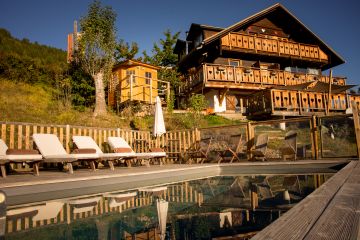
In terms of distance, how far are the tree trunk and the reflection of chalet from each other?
654cm

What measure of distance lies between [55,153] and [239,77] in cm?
1448

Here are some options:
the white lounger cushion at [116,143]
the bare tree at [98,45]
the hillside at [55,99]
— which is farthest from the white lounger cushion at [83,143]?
the bare tree at [98,45]

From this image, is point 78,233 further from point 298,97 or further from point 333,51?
point 333,51

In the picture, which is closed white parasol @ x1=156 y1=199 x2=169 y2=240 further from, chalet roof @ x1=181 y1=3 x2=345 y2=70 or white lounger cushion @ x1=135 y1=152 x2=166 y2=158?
chalet roof @ x1=181 y1=3 x2=345 y2=70

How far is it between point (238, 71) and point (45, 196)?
16.2 m

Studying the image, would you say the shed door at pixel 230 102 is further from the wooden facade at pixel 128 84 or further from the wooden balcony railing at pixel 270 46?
the wooden facade at pixel 128 84

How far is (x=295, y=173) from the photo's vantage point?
25.7ft

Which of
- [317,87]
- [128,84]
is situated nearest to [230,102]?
[317,87]

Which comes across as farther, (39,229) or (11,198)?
(11,198)

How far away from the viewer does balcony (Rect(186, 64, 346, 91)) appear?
1800 cm

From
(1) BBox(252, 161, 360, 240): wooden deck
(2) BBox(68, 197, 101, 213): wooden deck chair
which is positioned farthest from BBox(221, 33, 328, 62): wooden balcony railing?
(1) BBox(252, 161, 360, 240): wooden deck

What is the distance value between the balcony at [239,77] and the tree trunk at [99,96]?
6.54m

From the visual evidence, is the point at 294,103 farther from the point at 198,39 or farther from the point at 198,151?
the point at 198,39

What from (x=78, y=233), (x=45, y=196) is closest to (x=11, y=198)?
Answer: (x=45, y=196)
